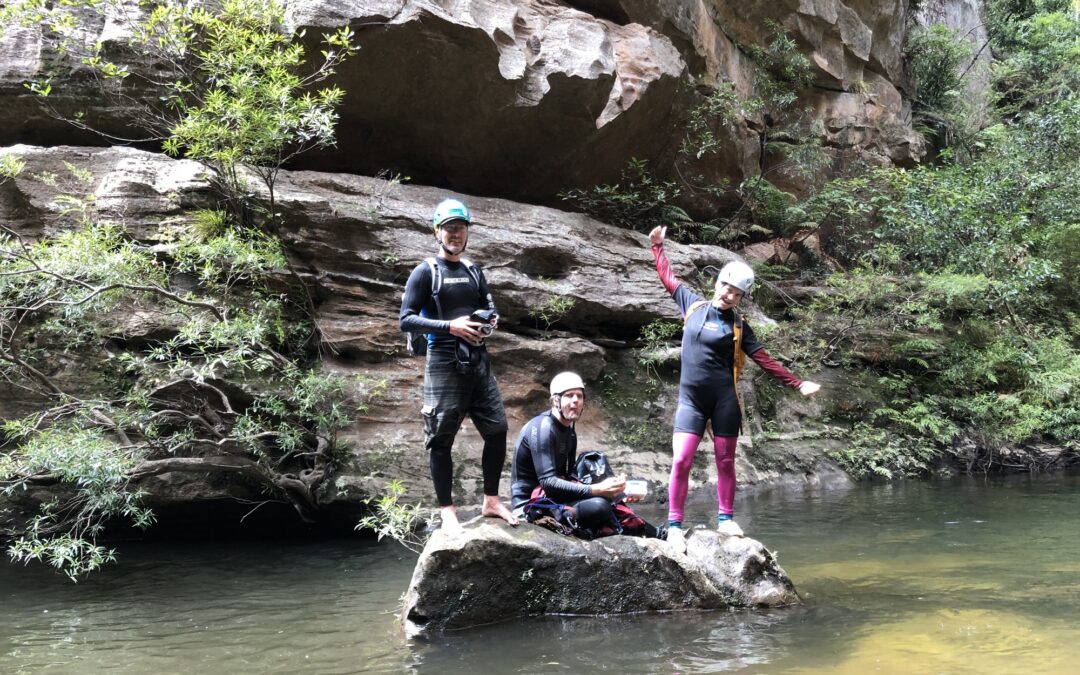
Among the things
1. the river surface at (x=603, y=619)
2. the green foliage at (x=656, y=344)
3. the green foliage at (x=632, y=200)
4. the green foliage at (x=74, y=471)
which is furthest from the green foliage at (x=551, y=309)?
the green foliage at (x=74, y=471)

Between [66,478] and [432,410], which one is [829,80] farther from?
[66,478]

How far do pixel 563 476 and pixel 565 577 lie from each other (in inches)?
26.0

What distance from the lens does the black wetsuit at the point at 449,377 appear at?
4637mm

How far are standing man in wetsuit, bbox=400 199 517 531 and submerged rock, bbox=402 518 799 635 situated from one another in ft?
0.79

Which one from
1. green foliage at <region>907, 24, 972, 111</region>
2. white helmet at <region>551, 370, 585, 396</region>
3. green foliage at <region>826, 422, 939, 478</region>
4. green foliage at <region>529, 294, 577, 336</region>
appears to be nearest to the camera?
white helmet at <region>551, 370, 585, 396</region>

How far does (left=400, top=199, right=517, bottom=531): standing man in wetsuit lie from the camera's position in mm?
4617

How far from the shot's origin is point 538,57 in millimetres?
10742

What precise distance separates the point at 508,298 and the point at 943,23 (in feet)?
58.0

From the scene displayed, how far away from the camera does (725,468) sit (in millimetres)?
5051

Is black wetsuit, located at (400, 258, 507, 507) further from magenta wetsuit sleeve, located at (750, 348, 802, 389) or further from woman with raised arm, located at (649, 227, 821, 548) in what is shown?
magenta wetsuit sleeve, located at (750, 348, 802, 389)

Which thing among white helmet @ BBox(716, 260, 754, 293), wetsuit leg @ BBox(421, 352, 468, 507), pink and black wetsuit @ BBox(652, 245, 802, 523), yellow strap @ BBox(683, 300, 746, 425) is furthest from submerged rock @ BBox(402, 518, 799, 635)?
white helmet @ BBox(716, 260, 754, 293)

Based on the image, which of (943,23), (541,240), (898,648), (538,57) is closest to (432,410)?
(898,648)

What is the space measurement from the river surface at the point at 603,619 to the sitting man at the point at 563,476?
66 cm

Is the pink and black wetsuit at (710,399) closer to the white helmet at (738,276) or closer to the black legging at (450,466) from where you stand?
the white helmet at (738,276)
